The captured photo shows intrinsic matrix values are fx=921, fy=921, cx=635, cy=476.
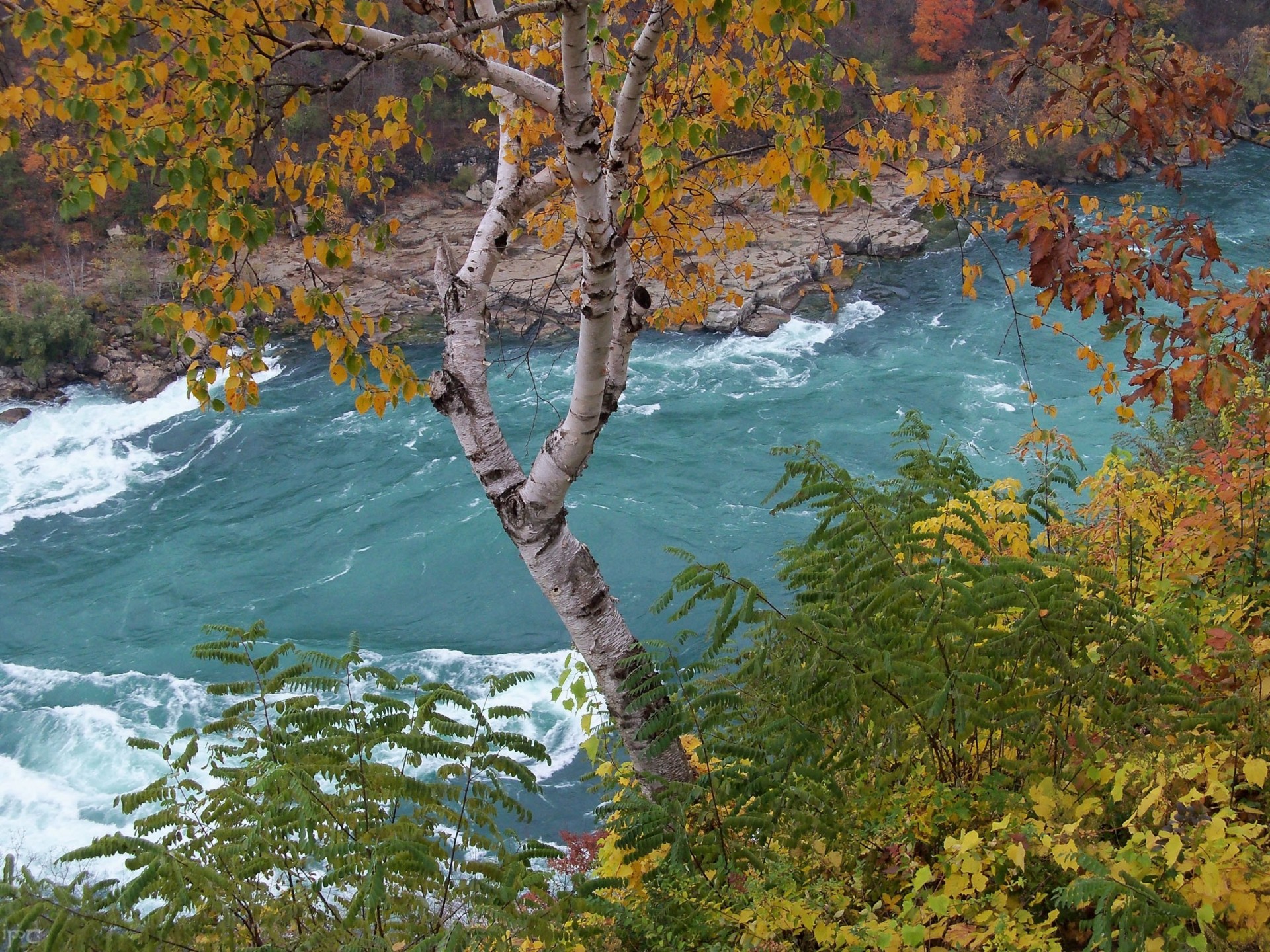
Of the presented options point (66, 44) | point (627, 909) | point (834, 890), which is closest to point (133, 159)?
point (66, 44)

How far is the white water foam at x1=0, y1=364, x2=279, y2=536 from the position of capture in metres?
17.2

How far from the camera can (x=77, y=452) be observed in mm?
18516

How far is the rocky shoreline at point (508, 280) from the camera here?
2094cm

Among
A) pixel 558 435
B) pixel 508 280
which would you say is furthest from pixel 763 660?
pixel 508 280

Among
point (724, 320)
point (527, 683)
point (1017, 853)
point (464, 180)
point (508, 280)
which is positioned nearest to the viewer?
point (1017, 853)

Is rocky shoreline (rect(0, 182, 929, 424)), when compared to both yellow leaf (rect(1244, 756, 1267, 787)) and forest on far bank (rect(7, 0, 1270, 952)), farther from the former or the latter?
yellow leaf (rect(1244, 756, 1267, 787))

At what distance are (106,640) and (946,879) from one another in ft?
45.1

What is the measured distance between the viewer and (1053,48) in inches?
137

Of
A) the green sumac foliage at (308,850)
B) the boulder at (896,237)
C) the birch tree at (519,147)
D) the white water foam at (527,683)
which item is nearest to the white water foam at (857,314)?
the boulder at (896,237)

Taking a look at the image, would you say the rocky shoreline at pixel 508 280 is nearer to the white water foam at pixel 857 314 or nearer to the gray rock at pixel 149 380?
the gray rock at pixel 149 380

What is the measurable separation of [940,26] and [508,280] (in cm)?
2571

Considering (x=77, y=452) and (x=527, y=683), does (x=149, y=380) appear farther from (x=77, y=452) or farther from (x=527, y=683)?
(x=527, y=683)

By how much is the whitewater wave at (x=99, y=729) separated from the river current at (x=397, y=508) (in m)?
0.03

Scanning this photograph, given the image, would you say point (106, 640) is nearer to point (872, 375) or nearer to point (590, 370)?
point (590, 370)
